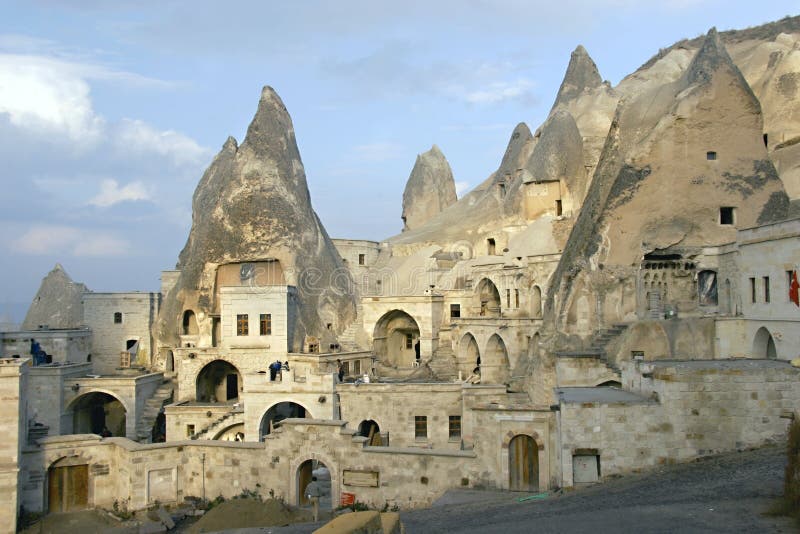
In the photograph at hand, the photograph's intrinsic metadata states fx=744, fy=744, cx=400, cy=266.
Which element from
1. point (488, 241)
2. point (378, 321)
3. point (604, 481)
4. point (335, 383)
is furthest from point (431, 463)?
point (488, 241)

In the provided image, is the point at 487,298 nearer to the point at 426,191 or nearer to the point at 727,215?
the point at 727,215

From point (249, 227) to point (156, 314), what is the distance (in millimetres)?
8613

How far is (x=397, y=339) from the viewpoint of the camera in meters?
43.1

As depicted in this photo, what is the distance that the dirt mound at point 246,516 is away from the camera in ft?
65.0

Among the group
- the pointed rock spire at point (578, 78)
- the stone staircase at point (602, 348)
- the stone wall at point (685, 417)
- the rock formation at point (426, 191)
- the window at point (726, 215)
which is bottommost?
the stone wall at point (685, 417)

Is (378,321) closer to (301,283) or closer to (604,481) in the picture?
(301,283)

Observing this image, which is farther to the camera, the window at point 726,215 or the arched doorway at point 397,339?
the arched doorway at point 397,339

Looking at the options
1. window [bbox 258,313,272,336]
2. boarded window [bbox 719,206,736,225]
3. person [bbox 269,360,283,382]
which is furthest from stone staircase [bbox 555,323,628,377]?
window [bbox 258,313,272,336]

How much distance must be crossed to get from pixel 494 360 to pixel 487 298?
662cm

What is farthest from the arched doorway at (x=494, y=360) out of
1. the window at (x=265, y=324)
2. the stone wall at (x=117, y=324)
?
the stone wall at (x=117, y=324)

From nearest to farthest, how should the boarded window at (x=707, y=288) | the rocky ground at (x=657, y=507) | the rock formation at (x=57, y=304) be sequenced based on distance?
the rocky ground at (x=657, y=507) < the boarded window at (x=707, y=288) < the rock formation at (x=57, y=304)

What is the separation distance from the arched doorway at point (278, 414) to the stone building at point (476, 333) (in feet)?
0.48

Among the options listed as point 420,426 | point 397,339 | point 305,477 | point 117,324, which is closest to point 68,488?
point 305,477

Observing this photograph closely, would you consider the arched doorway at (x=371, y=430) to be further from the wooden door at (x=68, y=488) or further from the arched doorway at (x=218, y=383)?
the wooden door at (x=68, y=488)
